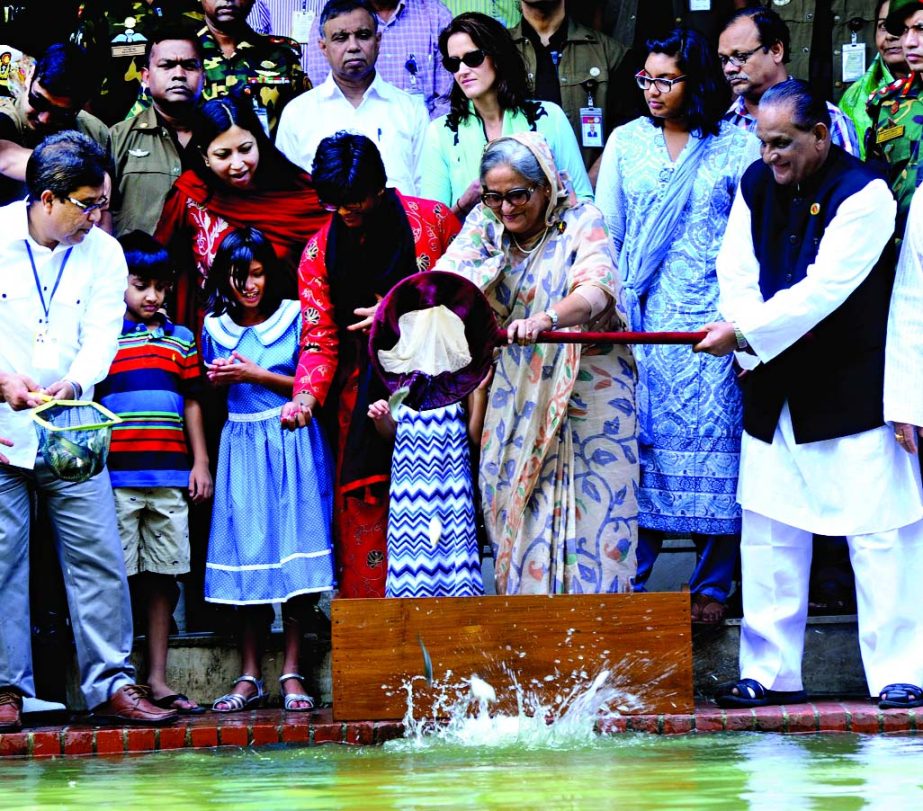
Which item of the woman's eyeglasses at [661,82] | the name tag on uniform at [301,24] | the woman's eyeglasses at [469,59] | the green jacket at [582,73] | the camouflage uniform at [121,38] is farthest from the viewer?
the name tag on uniform at [301,24]

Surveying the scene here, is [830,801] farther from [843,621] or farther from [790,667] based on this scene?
[843,621]

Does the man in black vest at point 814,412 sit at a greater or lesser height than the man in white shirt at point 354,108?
lesser

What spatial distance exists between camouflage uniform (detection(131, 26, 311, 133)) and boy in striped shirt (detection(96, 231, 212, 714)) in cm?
123

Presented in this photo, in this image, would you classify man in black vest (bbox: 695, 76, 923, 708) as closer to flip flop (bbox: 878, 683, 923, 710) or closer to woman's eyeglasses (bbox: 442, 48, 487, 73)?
flip flop (bbox: 878, 683, 923, 710)

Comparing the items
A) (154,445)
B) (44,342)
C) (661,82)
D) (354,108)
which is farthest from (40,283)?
(661,82)

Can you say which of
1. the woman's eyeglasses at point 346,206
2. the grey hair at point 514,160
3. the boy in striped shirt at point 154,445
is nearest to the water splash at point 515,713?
the boy in striped shirt at point 154,445

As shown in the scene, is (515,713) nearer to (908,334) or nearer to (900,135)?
(908,334)

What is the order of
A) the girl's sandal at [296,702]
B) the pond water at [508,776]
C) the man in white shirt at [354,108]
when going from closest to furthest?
the pond water at [508,776] < the girl's sandal at [296,702] < the man in white shirt at [354,108]

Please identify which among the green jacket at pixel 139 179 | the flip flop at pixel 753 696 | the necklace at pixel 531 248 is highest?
the green jacket at pixel 139 179

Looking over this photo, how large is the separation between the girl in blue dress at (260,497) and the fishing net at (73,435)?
→ 2.37ft

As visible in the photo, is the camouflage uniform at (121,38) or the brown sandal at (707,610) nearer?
the brown sandal at (707,610)

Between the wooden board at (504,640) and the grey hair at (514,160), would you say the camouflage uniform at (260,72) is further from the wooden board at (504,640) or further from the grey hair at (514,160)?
the wooden board at (504,640)

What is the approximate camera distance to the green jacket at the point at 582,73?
8414 millimetres

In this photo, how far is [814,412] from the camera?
21.2 ft
